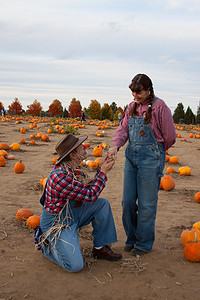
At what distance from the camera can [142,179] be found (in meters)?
3.74

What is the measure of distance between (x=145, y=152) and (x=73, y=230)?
4.01 ft

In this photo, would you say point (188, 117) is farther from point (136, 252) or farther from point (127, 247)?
point (136, 252)

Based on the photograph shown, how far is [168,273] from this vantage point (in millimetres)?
3410

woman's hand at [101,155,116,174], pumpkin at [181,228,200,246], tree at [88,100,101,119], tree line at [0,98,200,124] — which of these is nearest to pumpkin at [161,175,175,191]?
pumpkin at [181,228,200,246]

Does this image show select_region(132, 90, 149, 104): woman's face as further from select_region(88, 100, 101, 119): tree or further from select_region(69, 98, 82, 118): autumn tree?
select_region(69, 98, 82, 118): autumn tree

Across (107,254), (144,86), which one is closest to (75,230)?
(107,254)

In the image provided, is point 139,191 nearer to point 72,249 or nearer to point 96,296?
point 72,249

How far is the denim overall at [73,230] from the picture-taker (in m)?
3.37

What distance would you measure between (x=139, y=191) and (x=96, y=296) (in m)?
1.33

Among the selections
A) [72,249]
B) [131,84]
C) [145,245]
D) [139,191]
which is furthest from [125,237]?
[131,84]

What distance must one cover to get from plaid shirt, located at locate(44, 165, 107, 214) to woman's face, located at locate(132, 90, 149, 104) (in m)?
0.97

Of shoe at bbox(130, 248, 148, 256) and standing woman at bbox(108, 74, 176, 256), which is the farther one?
shoe at bbox(130, 248, 148, 256)

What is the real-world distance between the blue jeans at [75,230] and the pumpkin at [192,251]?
0.87 m

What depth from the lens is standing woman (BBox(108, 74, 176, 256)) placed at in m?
3.68
